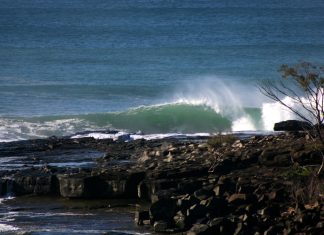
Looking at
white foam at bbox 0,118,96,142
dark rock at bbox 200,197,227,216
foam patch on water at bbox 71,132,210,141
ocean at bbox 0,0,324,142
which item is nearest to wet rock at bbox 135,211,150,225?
dark rock at bbox 200,197,227,216

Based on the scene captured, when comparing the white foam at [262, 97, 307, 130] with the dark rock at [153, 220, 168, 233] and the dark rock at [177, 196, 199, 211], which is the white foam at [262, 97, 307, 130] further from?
the dark rock at [153, 220, 168, 233]

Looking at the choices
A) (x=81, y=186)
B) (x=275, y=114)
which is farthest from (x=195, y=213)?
(x=275, y=114)

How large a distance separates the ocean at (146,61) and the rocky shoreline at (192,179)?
781 cm

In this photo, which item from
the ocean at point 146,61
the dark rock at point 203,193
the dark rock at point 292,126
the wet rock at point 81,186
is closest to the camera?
the dark rock at point 203,193

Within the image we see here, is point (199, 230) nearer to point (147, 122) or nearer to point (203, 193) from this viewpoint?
point (203, 193)

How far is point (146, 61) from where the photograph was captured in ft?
262

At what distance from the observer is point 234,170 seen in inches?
1308

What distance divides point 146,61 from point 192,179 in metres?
47.6

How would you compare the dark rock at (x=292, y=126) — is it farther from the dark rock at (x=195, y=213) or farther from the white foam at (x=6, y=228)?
the white foam at (x=6, y=228)

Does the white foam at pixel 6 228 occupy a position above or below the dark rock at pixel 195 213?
below

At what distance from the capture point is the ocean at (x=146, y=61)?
5497cm

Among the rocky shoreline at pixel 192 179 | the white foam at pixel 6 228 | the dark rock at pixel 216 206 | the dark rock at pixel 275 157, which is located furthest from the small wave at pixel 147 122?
the dark rock at pixel 216 206

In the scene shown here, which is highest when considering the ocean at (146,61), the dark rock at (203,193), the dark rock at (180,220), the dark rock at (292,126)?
the ocean at (146,61)

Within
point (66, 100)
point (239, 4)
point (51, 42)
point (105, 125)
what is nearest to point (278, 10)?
point (239, 4)
